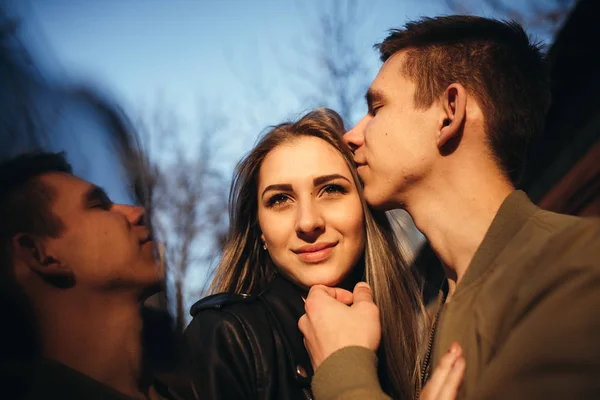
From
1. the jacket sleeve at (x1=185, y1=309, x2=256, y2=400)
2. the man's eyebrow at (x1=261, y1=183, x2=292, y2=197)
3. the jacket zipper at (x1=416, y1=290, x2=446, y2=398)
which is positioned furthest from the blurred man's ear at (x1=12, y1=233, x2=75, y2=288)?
the jacket zipper at (x1=416, y1=290, x2=446, y2=398)

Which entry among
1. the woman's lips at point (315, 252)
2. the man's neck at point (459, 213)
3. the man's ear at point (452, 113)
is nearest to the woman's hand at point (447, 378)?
the man's neck at point (459, 213)

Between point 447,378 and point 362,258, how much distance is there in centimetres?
111

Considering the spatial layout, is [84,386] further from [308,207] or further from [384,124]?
[384,124]

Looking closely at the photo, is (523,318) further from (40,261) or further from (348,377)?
(40,261)

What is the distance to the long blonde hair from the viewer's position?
8.20ft

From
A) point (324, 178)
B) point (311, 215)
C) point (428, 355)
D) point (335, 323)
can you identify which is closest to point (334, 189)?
point (324, 178)

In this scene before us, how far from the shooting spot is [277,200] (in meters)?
2.47

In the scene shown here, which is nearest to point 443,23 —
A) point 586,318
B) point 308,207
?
point 308,207

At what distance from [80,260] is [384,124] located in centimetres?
168

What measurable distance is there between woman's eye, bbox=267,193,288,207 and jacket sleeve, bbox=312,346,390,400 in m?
0.81

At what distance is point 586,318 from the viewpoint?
1.31m

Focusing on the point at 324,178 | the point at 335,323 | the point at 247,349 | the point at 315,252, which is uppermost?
the point at 324,178

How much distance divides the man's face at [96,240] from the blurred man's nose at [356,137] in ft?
5.24

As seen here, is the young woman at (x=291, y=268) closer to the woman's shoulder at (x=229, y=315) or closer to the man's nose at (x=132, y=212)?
the woman's shoulder at (x=229, y=315)
